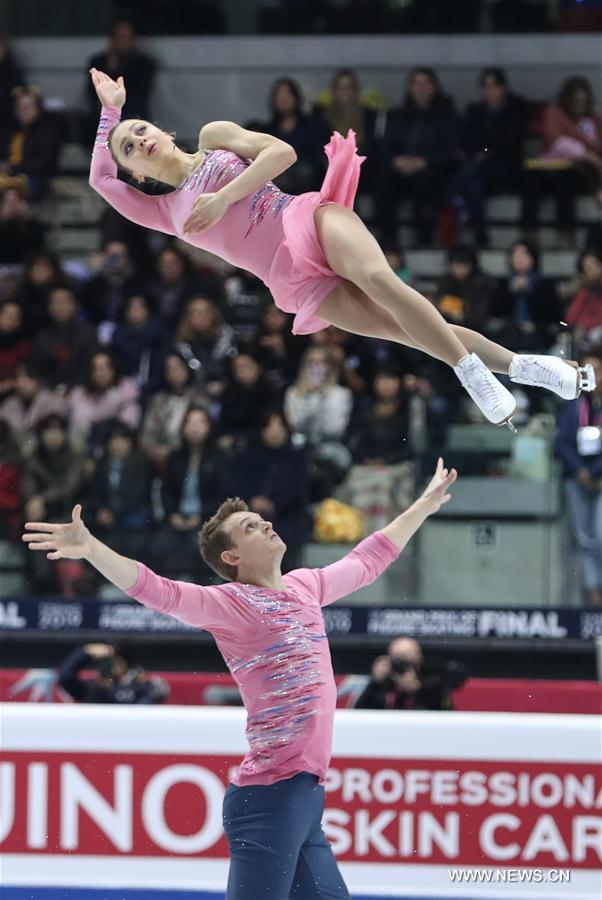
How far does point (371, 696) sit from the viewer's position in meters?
7.11

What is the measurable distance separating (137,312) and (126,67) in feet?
10.9

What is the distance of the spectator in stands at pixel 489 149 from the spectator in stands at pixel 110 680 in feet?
15.2

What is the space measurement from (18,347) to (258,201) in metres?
4.99

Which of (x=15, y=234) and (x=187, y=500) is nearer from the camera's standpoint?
(x=187, y=500)

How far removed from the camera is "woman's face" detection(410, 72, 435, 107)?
11055mm

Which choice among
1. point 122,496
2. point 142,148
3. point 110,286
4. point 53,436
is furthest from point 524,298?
point 142,148

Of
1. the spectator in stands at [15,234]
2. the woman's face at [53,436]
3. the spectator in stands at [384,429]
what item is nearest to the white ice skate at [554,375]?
the spectator in stands at [384,429]

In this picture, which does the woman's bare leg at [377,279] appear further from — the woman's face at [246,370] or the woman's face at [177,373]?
the woman's face at [177,373]

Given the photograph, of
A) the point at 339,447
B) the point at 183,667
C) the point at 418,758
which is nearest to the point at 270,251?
the point at 418,758

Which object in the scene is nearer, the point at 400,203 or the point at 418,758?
the point at 418,758

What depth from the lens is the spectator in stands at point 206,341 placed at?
9008 mm

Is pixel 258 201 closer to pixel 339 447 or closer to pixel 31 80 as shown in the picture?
pixel 339 447

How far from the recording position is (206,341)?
360 inches

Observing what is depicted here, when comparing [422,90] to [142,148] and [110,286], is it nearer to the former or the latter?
[110,286]
